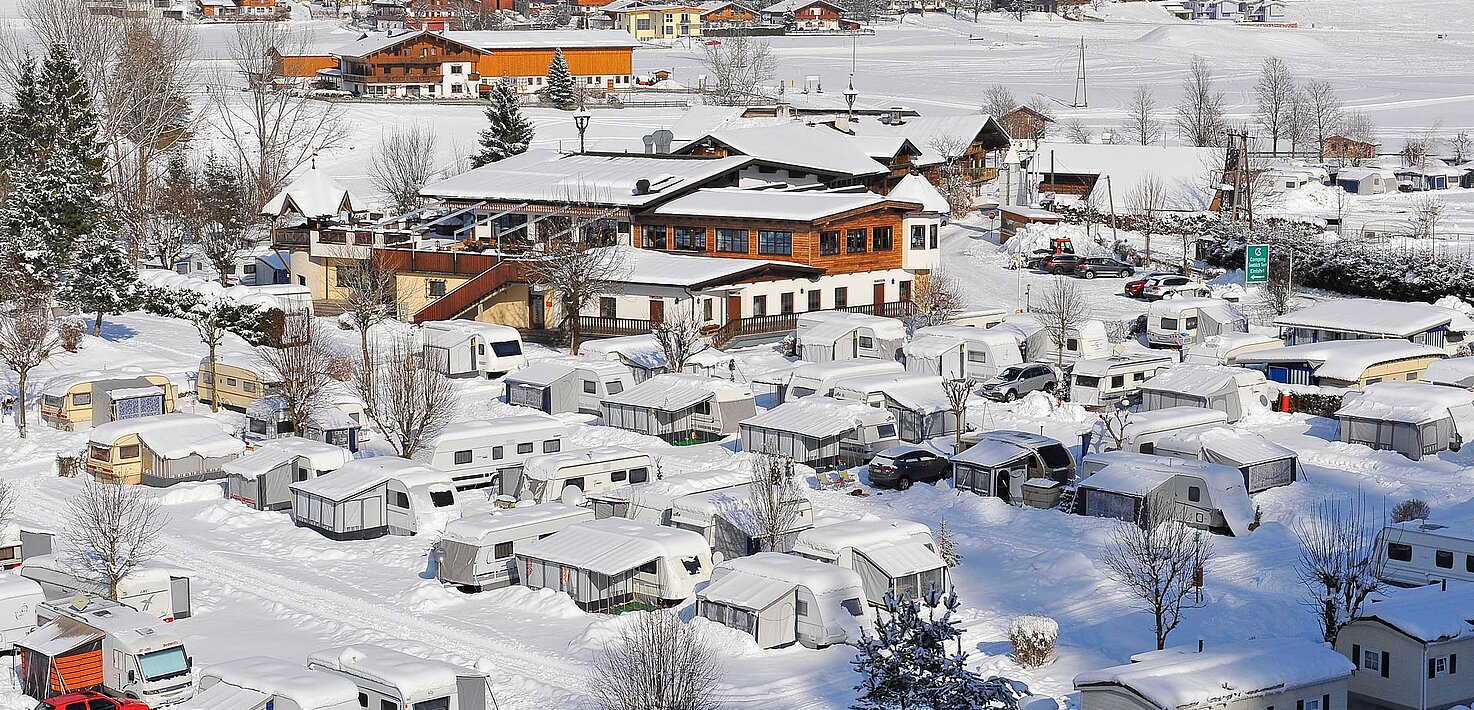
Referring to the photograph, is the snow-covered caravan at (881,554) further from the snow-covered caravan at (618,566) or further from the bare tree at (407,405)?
the bare tree at (407,405)

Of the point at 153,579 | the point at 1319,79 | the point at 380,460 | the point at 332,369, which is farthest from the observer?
the point at 1319,79

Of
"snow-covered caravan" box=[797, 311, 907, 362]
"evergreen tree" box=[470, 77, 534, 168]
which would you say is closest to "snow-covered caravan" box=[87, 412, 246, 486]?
"snow-covered caravan" box=[797, 311, 907, 362]

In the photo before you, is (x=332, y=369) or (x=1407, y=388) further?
(x=332, y=369)

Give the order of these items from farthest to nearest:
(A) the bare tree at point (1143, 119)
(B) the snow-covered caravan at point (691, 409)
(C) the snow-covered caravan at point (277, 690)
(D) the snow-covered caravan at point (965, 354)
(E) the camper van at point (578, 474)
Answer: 1. (A) the bare tree at point (1143, 119)
2. (D) the snow-covered caravan at point (965, 354)
3. (B) the snow-covered caravan at point (691, 409)
4. (E) the camper van at point (578, 474)
5. (C) the snow-covered caravan at point (277, 690)

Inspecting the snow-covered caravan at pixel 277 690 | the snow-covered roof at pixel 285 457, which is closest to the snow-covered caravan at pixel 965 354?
the snow-covered roof at pixel 285 457

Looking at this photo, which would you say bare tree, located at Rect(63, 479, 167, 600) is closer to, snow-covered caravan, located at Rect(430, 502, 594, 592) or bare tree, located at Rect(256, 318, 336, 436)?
snow-covered caravan, located at Rect(430, 502, 594, 592)

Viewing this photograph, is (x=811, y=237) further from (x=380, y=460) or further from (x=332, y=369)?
(x=380, y=460)

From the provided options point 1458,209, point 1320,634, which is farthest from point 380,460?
point 1458,209
